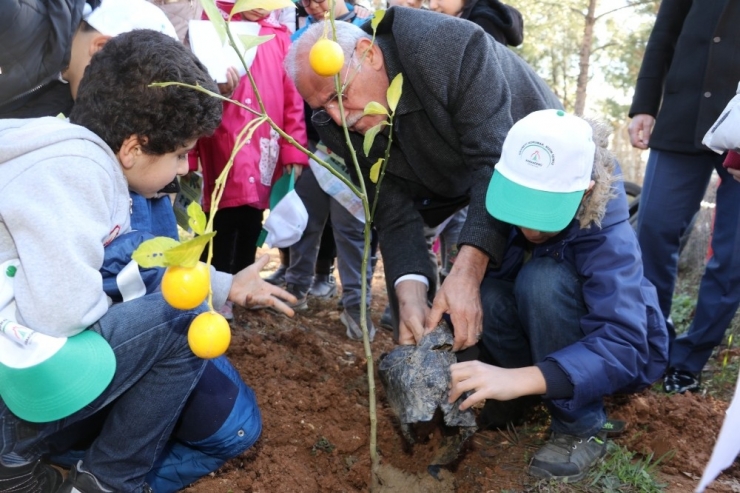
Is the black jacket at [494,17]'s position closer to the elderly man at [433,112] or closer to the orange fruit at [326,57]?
the elderly man at [433,112]

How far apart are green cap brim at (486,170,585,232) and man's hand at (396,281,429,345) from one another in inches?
17.9

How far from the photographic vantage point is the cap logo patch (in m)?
1.78

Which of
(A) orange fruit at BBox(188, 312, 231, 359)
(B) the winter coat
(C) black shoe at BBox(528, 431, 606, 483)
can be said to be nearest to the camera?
(A) orange fruit at BBox(188, 312, 231, 359)

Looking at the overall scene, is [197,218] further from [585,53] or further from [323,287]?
[585,53]

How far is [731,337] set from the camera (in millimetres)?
3127

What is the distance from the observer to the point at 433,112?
226 cm

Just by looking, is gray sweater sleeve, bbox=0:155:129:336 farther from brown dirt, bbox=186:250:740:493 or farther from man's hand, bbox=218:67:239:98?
man's hand, bbox=218:67:239:98

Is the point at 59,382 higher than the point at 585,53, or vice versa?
the point at 59,382

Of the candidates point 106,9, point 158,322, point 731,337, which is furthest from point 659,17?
point 158,322

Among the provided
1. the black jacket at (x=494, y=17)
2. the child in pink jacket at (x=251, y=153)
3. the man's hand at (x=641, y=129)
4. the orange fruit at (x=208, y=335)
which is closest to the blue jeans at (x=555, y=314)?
the orange fruit at (x=208, y=335)

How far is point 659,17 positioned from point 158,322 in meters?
2.62

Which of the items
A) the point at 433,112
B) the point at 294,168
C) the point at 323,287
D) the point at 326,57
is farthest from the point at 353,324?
the point at 326,57

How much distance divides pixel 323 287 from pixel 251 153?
4.11ft

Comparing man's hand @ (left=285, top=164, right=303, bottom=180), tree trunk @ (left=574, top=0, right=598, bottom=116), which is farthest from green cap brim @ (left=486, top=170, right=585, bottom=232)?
tree trunk @ (left=574, top=0, right=598, bottom=116)
